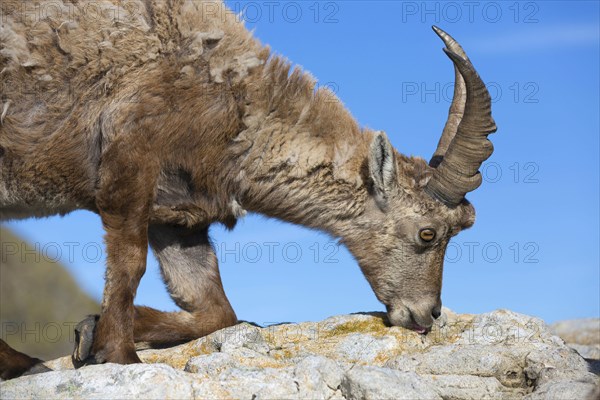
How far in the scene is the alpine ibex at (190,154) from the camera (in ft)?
30.3

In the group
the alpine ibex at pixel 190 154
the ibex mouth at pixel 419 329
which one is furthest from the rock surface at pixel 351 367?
the alpine ibex at pixel 190 154

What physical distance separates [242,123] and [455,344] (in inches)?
130

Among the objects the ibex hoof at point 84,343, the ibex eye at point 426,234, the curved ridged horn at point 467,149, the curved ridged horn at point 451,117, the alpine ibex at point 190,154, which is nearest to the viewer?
the ibex hoof at point 84,343

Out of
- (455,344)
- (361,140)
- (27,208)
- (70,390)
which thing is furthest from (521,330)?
(27,208)

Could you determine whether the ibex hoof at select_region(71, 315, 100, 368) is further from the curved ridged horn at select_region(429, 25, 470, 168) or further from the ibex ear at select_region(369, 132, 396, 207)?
the curved ridged horn at select_region(429, 25, 470, 168)

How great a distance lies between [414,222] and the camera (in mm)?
10273

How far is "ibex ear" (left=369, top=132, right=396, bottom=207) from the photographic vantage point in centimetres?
977

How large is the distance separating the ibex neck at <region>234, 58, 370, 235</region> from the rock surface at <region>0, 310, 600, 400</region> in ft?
4.43

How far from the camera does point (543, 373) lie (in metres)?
8.53

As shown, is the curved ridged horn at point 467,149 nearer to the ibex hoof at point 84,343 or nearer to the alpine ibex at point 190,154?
the alpine ibex at point 190,154

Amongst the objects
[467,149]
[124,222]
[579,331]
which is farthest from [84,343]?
[579,331]

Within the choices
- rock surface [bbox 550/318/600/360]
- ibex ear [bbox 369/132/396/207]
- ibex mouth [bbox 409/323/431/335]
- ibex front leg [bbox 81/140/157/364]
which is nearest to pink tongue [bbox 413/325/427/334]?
ibex mouth [bbox 409/323/431/335]

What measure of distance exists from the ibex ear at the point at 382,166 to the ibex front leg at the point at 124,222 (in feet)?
7.97

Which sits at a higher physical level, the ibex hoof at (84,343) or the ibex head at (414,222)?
the ibex head at (414,222)
